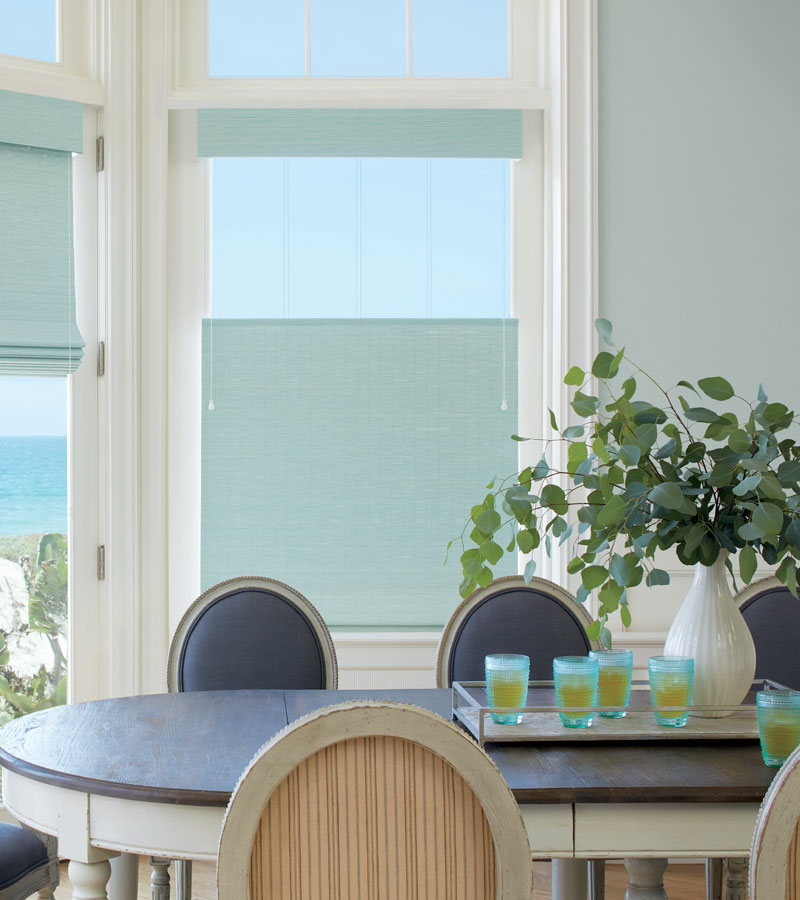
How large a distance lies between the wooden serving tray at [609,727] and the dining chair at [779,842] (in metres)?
0.54

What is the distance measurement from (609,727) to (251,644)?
979mm

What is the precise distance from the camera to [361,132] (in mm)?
3422

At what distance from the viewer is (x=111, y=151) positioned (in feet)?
10.7

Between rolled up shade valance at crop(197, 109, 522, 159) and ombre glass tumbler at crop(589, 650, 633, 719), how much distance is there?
6.94ft

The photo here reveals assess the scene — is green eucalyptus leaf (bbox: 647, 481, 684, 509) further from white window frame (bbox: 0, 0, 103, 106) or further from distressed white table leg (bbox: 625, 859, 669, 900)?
white window frame (bbox: 0, 0, 103, 106)

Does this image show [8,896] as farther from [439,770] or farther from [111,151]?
[111,151]

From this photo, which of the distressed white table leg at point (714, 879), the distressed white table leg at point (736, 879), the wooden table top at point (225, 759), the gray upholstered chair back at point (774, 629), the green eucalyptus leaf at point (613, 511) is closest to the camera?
the wooden table top at point (225, 759)

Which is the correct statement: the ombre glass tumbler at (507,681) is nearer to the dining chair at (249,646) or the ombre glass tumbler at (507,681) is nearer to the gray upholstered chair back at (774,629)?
the dining chair at (249,646)

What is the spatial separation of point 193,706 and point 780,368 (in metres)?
2.28

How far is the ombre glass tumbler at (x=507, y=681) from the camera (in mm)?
1771

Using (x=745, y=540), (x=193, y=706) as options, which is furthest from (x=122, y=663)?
(x=745, y=540)

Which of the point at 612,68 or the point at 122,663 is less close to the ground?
the point at 612,68

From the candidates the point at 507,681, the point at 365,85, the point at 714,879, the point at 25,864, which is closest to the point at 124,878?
the point at 25,864

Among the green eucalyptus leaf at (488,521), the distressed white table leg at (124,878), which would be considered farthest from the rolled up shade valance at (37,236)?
the green eucalyptus leaf at (488,521)
